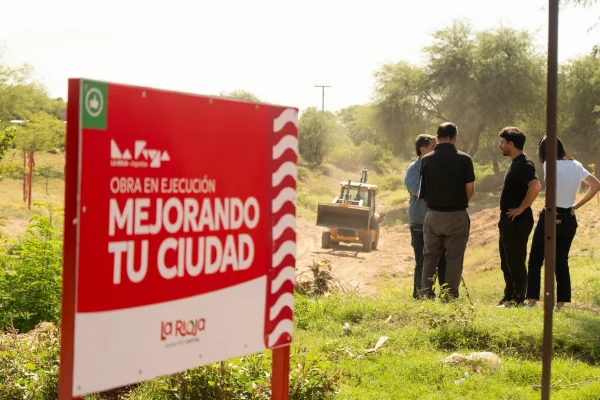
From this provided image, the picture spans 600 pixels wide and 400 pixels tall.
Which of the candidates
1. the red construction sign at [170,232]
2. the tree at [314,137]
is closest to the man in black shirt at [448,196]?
the red construction sign at [170,232]

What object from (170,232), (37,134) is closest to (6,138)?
(170,232)

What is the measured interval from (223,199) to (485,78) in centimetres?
4023

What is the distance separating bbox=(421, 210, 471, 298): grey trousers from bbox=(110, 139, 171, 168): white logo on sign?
4983 millimetres

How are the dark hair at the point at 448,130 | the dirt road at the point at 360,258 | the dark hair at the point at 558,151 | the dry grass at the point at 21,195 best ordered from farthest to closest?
the dry grass at the point at 21,195 → the dirt road at the point at 360,258 → the dark hair at the point at 448,130 → the dark hair at the point at 558,151

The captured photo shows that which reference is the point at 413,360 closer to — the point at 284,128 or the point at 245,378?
the point at 245,378

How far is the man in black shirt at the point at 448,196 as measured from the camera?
7.36 meters

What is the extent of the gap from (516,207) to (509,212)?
79 millimetres

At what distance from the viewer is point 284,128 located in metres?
3.30

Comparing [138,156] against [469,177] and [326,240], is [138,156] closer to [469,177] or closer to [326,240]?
[469,177]

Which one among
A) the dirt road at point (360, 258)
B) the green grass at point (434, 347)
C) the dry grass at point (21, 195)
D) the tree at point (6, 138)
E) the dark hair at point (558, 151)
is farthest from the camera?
the dry grass at point (21, 195)

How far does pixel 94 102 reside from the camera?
2.53 m

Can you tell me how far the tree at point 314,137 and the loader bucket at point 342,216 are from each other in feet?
161

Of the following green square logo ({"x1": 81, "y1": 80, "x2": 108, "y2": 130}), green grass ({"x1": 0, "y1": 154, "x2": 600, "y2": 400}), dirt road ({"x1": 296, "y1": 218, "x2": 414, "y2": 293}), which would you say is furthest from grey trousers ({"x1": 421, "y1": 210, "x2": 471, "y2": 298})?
dirt road ({"x1": 296, "y1": 218, "x2": 414, "y2": 293})

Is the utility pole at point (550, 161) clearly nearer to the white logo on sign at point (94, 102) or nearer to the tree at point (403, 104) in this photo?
the white logo on sign at point (94, 102)
